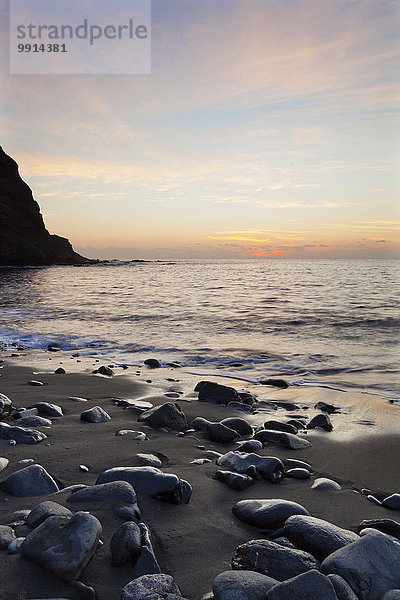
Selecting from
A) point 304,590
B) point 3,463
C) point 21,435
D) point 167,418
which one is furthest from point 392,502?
point 21,435

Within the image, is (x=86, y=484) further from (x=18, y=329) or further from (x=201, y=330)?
(x=18, y=329)

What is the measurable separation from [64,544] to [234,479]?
47.8 inches

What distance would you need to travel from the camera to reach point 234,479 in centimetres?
263

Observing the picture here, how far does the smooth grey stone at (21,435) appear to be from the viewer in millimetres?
3047

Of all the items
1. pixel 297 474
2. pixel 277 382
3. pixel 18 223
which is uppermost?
pixel 18 223

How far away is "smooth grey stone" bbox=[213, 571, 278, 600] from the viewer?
1509mm

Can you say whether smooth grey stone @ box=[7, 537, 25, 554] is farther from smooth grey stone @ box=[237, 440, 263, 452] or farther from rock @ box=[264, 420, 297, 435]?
rock @ box=[264, 420, 297, 435]

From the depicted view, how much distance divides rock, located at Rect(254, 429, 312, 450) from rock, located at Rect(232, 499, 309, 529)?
4.19ft

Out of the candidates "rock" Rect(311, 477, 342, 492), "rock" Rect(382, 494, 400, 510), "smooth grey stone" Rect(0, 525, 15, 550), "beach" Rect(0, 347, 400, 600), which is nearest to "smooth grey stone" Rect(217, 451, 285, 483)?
"beach" Rect(0, 347, 400, 600)

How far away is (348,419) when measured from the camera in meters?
4.49

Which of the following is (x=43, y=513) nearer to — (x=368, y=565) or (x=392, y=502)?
(x=368, y=565)

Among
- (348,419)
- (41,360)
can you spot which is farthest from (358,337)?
(41,360)

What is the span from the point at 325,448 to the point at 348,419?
41.3 inches

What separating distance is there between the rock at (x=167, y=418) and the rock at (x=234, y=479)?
1.12 meters
